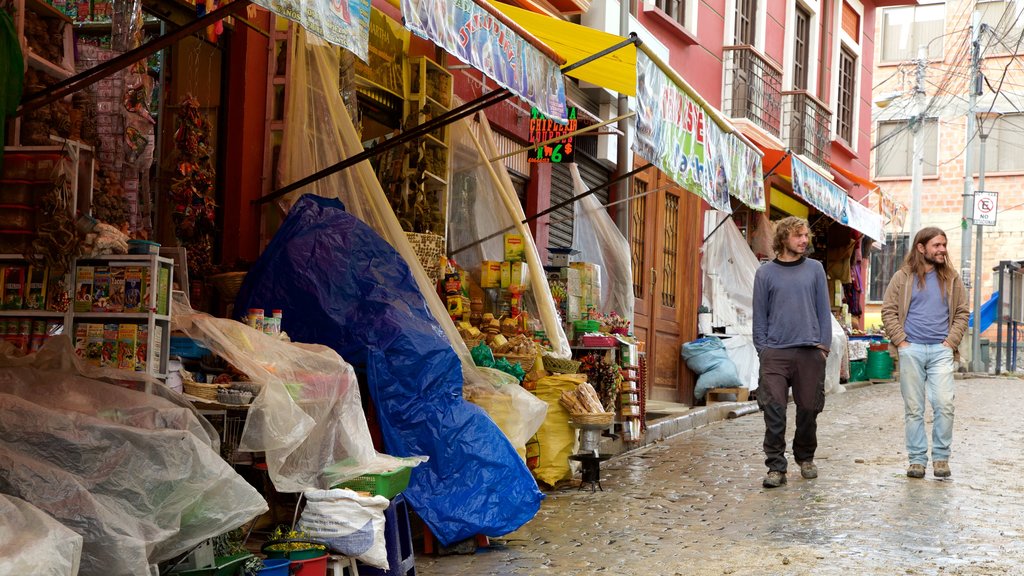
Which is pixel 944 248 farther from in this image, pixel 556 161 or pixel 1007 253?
pixel 1007 253

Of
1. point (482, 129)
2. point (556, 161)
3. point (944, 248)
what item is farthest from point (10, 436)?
point (556, 161)

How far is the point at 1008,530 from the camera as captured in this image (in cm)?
790

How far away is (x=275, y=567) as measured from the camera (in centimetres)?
530

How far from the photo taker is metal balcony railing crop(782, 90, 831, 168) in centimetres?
2081

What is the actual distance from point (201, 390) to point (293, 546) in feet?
2.92

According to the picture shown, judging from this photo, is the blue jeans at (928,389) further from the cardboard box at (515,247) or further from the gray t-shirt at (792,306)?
the cardboard box at (515,247)

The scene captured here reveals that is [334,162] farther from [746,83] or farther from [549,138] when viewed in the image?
[746,83]

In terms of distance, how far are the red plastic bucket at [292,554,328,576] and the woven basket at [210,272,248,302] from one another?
2.65 metres

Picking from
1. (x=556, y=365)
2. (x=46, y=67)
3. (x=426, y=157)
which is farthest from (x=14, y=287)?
(x=556, y=365)

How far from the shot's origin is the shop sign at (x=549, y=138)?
12.9 meters

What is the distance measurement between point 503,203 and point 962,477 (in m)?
4.29

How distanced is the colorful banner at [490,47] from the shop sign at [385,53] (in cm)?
221

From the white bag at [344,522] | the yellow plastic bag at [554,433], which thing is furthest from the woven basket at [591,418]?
the white bag at [344,522]

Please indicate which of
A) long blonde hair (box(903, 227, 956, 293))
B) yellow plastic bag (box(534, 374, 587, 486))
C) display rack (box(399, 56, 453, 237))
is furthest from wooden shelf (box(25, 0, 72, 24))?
long blonde hair (box(903, 227, 956, 293))
